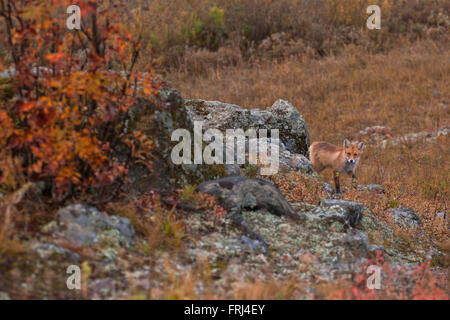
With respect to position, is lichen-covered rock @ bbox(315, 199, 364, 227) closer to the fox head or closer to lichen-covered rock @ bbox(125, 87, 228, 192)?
lichen-covered rock @ bbox(125, 87, 228, 192)

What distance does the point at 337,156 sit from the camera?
11.8 metres

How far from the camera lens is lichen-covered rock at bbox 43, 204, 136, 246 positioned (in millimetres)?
4672

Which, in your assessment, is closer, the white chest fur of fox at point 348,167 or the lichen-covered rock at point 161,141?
the lichen-covered rock at point 161,141

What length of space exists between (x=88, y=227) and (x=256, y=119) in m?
6.32

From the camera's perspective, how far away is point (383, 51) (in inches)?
826

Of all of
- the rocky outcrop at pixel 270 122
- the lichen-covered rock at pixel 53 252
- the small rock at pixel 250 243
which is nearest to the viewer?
the lichen-covered rock at pixel 53 252

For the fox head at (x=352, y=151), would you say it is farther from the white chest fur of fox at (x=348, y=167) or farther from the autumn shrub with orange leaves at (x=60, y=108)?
the autumn shrub with orange leaves at (x=60, y=108)

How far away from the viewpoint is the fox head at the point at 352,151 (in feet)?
37.5

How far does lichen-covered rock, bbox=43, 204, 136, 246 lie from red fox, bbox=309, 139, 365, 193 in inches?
288

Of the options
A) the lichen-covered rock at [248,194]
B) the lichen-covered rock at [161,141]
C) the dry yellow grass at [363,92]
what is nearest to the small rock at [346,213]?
the lichen-covered rock at [248,194]

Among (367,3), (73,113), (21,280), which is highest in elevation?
(367,3)
